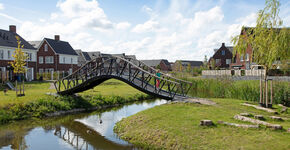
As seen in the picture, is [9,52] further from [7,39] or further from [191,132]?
[191,132]

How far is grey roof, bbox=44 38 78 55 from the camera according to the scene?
46.2 metres

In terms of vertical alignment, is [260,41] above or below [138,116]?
above

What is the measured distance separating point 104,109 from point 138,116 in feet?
26.7

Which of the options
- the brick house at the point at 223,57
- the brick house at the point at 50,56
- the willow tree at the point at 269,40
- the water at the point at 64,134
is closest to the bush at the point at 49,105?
the water at the point at 64,134

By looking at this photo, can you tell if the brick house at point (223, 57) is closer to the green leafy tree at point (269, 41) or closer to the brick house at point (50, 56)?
the brick house at point (50, 56)

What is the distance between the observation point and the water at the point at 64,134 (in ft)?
37.3

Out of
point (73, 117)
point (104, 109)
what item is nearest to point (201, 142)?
point (73, 117)

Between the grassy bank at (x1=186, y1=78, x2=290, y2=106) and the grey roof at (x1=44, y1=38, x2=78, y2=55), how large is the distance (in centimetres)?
3087

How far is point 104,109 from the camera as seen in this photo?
21.1 meters

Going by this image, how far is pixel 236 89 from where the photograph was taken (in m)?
20.2

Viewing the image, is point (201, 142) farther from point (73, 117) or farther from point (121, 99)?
point (121, 99)

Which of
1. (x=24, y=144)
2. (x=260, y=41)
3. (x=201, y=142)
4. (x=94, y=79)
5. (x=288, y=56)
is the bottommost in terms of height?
(x=24, y=144)

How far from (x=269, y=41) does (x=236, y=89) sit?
606 centimetres

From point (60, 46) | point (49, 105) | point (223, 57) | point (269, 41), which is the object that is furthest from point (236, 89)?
point (223, 57)
